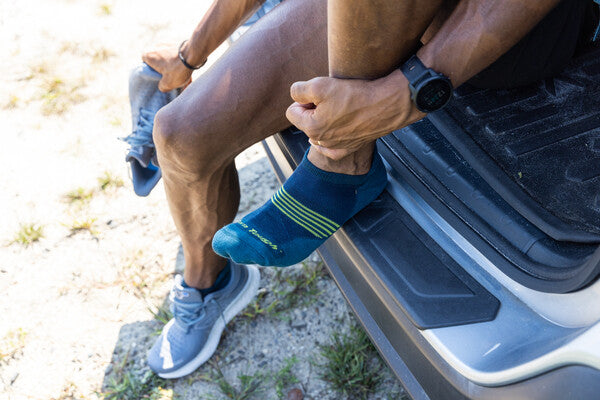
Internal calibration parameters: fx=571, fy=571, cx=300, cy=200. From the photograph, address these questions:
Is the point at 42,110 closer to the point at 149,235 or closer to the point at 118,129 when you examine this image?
the point at 118,129

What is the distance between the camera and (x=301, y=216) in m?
1.28

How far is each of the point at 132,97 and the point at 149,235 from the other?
0.65 meters

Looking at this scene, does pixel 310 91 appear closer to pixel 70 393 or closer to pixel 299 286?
pixel 299 286

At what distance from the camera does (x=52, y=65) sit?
312 cm

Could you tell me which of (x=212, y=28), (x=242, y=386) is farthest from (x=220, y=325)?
(x=212, y=28)

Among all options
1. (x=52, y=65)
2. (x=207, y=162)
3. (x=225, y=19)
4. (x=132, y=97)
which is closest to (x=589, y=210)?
(x=207, y=162)

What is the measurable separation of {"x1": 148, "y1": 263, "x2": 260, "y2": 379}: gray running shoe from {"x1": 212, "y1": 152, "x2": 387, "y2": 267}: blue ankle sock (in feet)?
1.68

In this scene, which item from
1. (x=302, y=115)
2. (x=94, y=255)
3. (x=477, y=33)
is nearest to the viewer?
(x=477, y=33)

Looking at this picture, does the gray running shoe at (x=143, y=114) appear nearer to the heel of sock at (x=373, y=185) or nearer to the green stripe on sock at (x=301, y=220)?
the green stripe on sock at (x=301, y=220)

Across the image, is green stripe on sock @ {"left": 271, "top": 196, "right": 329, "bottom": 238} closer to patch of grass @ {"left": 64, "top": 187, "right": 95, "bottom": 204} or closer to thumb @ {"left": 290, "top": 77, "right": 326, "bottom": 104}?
thumb @ {"left": 290, "top": 77, "right": 326, "bottom": 104}

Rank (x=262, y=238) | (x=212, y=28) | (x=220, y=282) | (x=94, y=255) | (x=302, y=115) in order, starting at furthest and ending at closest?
1. (x=94, y=255)
2. (x=220, y=282)
3. (x=212, y=28)
4. (x=262, y=238)
5. (x=302, y=115)

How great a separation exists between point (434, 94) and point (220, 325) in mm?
1062

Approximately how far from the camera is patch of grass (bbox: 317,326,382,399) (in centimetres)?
159

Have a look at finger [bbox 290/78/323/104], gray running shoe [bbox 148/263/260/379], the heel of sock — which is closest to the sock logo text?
the heel of sock
